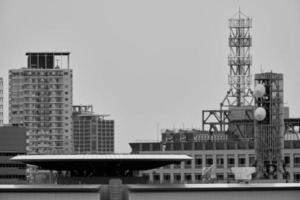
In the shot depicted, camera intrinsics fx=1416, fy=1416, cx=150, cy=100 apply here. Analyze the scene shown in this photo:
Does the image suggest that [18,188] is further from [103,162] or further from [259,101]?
[259,101]

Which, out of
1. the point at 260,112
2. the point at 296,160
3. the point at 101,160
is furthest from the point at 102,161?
the point at 296,160

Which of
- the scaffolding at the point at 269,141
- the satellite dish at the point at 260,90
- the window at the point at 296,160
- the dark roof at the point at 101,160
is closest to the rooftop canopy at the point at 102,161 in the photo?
the dark roof at the point at 101,160

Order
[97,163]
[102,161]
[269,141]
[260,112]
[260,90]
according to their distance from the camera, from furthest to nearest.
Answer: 1. [269,141]
2. [260,112]
3. [260,90]
4. [97,163]
5. [102,161]

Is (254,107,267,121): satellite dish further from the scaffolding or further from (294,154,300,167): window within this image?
(294,154,300,167): window

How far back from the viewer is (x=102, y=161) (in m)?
102

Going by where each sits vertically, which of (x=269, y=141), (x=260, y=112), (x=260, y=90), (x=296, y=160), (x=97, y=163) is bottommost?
(x=296, y=160)

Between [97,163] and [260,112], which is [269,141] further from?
[97,163]

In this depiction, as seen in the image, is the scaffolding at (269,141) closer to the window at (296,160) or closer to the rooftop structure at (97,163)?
the window at (296,160)

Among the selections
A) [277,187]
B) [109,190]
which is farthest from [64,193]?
[277,187]

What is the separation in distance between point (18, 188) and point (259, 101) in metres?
55.6

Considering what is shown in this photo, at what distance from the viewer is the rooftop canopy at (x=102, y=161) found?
101 meters

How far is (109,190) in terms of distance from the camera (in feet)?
317

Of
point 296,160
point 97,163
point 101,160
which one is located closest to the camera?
point 101,160

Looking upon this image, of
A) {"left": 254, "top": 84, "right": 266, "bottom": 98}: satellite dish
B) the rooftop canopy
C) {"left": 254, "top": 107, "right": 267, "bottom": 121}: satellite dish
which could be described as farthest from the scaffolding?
the rooftop canopy
